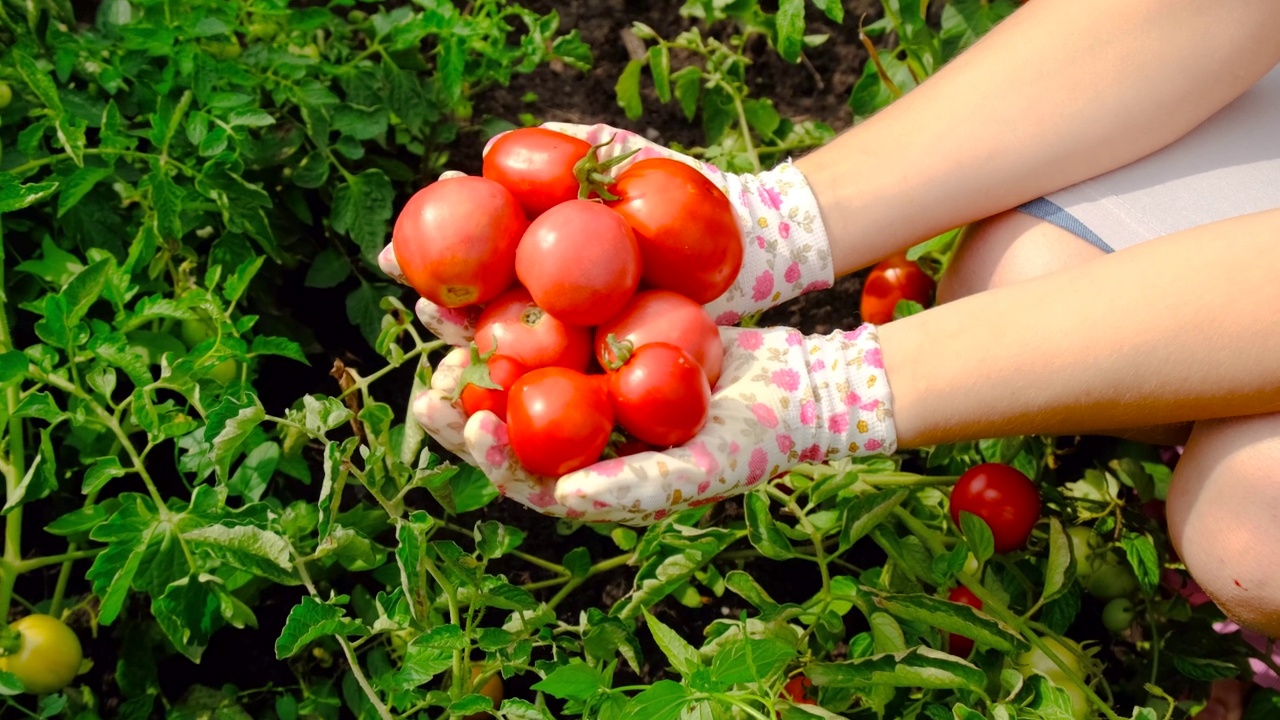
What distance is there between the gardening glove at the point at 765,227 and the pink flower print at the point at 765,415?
11.0 inches

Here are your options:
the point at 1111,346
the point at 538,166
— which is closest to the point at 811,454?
the point at 1111,346

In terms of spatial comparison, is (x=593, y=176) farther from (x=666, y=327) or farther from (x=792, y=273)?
(x=792, y=273)

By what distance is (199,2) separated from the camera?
1.44 m

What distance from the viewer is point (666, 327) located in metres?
1.10

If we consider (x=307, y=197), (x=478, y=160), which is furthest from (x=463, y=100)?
(x=307, y=197)

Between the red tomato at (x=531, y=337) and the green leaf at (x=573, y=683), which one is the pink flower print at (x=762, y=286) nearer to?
the red tomato at (x=531, y=337)

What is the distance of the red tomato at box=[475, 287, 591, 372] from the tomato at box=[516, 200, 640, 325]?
0.09ft

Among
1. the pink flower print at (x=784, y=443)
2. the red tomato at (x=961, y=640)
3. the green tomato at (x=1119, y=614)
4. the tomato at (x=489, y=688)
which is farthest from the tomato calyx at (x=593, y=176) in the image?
the green tomato at (x=1119, y=614)

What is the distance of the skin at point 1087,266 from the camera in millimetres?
1047

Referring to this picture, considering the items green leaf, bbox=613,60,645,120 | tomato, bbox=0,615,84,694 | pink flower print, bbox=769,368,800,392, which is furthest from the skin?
tomato, bbox=0,615,84,694

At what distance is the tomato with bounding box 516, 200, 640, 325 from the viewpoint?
1060 millimetres

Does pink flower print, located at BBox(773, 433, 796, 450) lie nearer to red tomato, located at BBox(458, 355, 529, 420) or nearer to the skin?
the skin

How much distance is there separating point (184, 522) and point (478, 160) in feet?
3.40

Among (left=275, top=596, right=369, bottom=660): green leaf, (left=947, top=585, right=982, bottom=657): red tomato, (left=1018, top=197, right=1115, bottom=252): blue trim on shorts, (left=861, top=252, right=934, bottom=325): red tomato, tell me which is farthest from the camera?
(left=861, top=252, right=934, bottom=325): red tomato
